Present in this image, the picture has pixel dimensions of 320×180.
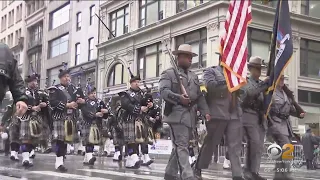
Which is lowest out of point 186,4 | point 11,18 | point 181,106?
point 181,106

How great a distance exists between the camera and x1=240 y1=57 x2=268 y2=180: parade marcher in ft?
26.5

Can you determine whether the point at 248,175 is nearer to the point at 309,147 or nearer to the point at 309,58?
the point at 309,147

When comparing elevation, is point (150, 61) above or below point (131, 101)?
above

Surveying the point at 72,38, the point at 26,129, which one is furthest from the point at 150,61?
the point at 26,129

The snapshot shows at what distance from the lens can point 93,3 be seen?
133 ft

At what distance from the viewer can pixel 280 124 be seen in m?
8.70

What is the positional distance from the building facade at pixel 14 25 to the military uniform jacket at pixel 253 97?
165 ft

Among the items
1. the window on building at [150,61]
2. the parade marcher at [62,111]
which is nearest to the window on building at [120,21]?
the window on building at [150,61]

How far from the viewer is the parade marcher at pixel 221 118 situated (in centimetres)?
745

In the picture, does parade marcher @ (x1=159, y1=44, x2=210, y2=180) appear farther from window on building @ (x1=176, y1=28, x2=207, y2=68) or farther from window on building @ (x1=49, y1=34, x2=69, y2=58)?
window on building @ (x1=49, y1=34, x2=69, y2=58)

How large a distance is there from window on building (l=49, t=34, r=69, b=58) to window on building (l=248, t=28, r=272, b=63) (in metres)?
21.7

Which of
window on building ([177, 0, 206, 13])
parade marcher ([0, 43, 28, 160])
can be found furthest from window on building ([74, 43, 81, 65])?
parade marcher ([0, 43, 28, 160])

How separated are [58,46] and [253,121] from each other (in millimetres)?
41555

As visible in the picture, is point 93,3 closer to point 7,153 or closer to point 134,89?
point 7,153
